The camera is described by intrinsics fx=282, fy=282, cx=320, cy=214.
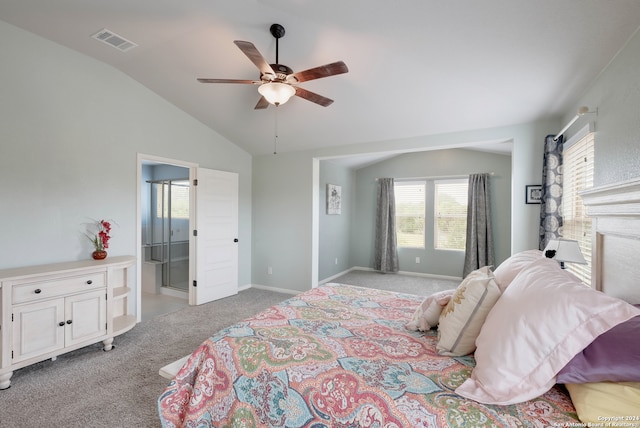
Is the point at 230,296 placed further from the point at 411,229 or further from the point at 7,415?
the point at 411,229

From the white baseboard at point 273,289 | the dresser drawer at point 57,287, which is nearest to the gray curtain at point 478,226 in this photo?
the white baseboard at point 273,289

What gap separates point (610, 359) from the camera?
936 millimetres

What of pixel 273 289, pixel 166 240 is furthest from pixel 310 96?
pixel 166 240

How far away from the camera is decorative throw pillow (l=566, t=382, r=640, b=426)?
857mm

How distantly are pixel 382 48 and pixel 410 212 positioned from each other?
439 centimetres

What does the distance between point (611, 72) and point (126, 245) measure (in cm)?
469

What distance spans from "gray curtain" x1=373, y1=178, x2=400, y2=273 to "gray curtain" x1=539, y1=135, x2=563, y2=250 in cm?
341

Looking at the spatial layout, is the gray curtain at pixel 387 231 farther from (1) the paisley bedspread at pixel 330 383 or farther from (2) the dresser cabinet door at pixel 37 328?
(2) the dresser cabinet door at pixel 37 328

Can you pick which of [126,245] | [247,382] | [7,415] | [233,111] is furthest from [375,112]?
[7,415]

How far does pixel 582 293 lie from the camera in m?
1.05

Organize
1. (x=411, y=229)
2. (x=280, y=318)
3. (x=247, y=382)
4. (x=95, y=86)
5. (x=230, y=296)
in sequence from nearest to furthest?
1. (x=247, y=382)
2. (x=280, y=318)
3. (x=95, y=86)
4. (x=230, y=296)
5. (x=411, y=229)

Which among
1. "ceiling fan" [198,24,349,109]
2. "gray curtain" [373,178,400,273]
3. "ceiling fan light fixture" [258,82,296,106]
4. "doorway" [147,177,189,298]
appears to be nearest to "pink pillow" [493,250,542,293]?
"ceiling fan" [198,24,349,109]

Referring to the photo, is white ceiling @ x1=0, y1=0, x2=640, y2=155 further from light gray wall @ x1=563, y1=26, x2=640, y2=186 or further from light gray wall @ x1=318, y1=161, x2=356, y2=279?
light gray wall @ x1=318, y1=161, x2=356, y2=279

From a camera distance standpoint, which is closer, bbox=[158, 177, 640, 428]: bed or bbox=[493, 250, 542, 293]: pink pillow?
bbox=[158, 177, 640, 428]: bed
